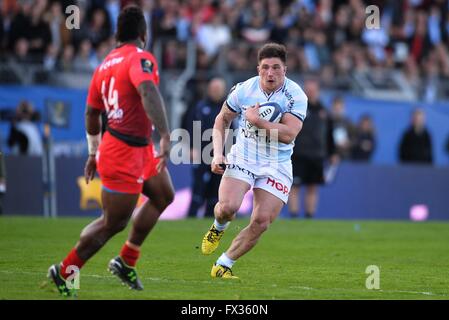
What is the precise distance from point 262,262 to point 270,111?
106 inches

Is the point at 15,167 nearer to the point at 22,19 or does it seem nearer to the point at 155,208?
the point at 22,19

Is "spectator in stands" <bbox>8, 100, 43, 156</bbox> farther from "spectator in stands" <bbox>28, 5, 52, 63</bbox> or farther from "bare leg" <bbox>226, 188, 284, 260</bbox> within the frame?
"bare leg" <bbox>226, 188, 284, 260</bbox>

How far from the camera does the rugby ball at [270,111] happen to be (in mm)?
10852

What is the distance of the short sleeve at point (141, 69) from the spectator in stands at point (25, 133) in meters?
12.0

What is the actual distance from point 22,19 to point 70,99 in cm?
217

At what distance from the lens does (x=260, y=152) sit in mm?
10867

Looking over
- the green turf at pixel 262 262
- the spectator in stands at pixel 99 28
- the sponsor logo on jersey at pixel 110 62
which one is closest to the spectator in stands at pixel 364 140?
the green turf at pixel 262 262

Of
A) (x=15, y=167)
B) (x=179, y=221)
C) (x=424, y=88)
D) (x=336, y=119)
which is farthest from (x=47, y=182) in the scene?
(x=424, y=88)

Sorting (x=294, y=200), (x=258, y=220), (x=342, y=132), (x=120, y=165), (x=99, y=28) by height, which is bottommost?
(x=294, y=200)

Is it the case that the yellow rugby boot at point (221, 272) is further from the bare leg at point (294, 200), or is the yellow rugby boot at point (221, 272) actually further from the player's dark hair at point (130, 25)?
the bare leg at point (294, 200)

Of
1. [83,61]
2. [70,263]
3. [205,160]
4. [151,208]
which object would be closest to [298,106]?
[151,208]

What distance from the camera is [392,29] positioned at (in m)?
28.9

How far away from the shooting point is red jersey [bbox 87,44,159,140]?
880 cm

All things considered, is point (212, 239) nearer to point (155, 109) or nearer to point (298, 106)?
point (298, 106)
